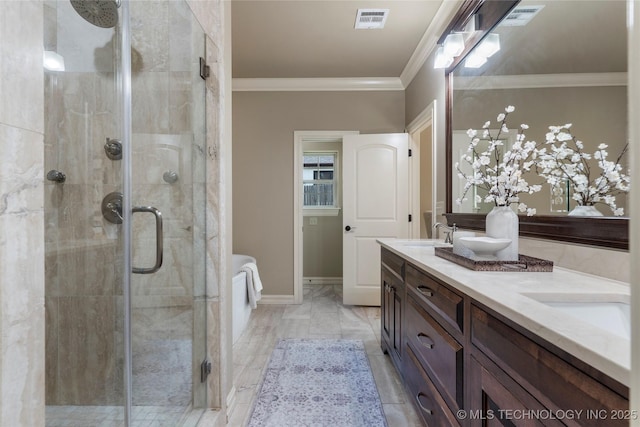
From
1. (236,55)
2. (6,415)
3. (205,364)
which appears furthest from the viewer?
(236,55)

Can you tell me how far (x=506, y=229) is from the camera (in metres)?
1.39

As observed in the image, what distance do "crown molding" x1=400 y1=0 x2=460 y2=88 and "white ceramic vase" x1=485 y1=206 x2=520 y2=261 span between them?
1679mm

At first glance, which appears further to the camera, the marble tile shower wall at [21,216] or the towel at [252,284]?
the towel at [252,284]

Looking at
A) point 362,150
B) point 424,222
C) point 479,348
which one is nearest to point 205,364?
point 479,348

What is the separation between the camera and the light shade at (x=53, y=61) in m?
1.28

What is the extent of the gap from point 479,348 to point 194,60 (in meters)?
1.84

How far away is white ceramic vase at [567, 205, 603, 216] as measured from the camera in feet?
3.58

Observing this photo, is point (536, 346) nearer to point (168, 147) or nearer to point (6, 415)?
point (6, 415)

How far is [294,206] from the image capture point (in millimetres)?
3574

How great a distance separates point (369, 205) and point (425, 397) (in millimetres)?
2311

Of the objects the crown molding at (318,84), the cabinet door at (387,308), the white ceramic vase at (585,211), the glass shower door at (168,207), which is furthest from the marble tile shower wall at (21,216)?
the crown molding at (318,84)

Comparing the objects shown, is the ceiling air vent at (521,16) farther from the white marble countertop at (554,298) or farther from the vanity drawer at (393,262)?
the vanity drawer at (393,262)

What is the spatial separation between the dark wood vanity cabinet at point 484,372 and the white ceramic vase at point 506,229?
395 mm

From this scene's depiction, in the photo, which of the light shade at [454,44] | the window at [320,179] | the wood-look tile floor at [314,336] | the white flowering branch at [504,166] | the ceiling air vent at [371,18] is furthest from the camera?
the window at [320,179]
